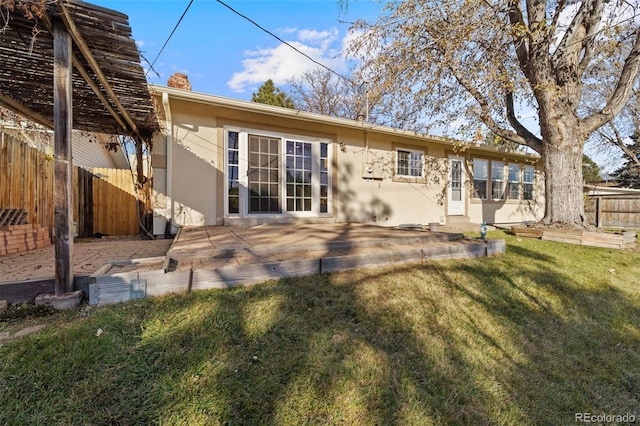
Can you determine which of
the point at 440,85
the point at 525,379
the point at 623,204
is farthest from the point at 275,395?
the point at 623,204

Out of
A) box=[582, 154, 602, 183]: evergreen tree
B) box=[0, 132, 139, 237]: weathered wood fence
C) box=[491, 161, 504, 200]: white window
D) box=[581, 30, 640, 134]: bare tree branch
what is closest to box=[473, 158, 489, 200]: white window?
box=[491, 161, 504, 200]: white window

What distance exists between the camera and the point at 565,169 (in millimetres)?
6613

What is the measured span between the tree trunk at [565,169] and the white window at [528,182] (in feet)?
17.1

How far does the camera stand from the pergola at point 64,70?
2312mm

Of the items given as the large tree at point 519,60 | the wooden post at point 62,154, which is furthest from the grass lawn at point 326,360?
the large tree at point 519,60

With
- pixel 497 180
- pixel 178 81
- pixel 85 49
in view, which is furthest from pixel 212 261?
pixel 497 180

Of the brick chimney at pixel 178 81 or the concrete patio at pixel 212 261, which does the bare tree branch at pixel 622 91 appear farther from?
the brick chimney at pixel 178 81

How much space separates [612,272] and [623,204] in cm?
1145

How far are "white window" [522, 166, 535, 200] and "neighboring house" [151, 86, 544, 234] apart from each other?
2133 mm

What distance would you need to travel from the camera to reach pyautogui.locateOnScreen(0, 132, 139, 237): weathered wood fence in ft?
13.8

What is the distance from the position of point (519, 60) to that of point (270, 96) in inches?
562

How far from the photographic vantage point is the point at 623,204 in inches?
484

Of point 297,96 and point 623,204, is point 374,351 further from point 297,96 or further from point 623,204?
point 297,96

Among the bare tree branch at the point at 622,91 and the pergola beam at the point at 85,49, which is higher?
the bare tree branch at the point at 622,91
